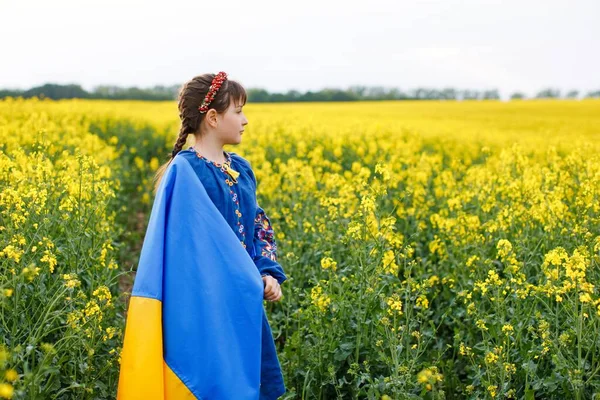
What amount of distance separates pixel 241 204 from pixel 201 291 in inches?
21.2

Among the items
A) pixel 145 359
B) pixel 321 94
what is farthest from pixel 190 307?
pixel 321 94

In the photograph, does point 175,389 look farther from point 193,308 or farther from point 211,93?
point 211,93

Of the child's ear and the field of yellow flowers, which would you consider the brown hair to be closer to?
the child's ear

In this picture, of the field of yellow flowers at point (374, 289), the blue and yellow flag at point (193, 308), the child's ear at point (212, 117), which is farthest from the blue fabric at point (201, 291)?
the field of yellow flowers at point (374, 289)

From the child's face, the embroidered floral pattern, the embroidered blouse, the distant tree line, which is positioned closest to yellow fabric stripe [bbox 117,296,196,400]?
the embroidered blouse

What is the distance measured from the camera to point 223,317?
270 cm

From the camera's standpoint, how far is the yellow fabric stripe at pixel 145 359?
2.58 m

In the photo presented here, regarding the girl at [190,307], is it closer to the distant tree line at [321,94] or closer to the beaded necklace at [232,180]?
the beaded necklace at [232,180]

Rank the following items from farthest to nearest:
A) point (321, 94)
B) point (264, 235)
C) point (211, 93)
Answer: point (321, 94) < point (264, 235) < point (211, 93)

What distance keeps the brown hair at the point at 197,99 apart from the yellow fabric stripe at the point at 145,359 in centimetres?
60

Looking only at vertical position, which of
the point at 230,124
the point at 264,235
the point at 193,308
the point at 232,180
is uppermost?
the point at 230,124

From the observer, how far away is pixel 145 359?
261 cm

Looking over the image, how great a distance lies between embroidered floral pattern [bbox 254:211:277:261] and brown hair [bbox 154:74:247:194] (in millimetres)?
487

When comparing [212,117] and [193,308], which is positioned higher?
[212,117]
